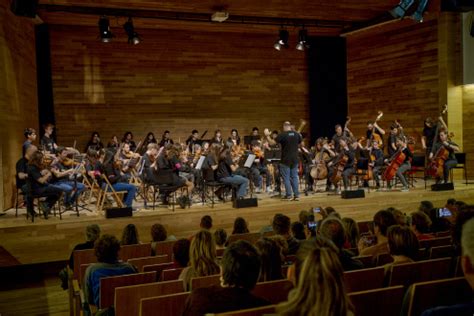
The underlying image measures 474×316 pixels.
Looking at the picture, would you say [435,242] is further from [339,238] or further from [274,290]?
[274,290]

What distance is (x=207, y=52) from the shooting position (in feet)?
46.5

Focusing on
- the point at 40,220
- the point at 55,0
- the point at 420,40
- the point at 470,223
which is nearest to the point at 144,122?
the point at 55,0

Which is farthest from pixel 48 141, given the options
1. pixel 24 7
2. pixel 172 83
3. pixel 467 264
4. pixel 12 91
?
pixel 467 264

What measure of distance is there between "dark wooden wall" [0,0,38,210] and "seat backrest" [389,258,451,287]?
280 inches

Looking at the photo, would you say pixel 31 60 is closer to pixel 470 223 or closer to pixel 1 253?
pixel 1 253

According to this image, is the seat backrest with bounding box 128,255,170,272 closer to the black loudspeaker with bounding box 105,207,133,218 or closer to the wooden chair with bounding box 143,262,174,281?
the wooden chair with bounding box 143,262,174,281

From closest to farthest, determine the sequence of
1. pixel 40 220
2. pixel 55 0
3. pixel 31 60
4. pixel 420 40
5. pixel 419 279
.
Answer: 1. pixel 419 279
2. pixel 40 220
3. pixel 55 0
4. pixel 31 60
5. pixel 420 40

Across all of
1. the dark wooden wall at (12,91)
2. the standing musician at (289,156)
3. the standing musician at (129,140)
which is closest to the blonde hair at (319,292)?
the standing musician at (289,156)

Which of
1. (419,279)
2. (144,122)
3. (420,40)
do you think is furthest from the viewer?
(144,122)

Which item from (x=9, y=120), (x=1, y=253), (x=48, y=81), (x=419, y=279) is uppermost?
(x=48, y=81)

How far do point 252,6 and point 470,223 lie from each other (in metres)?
10.2

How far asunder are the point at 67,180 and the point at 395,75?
9099 millimetres

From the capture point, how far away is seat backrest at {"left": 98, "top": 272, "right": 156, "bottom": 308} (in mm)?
3338

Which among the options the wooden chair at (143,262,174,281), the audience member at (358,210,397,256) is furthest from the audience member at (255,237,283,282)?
the audience member at (358,210,397,256)
